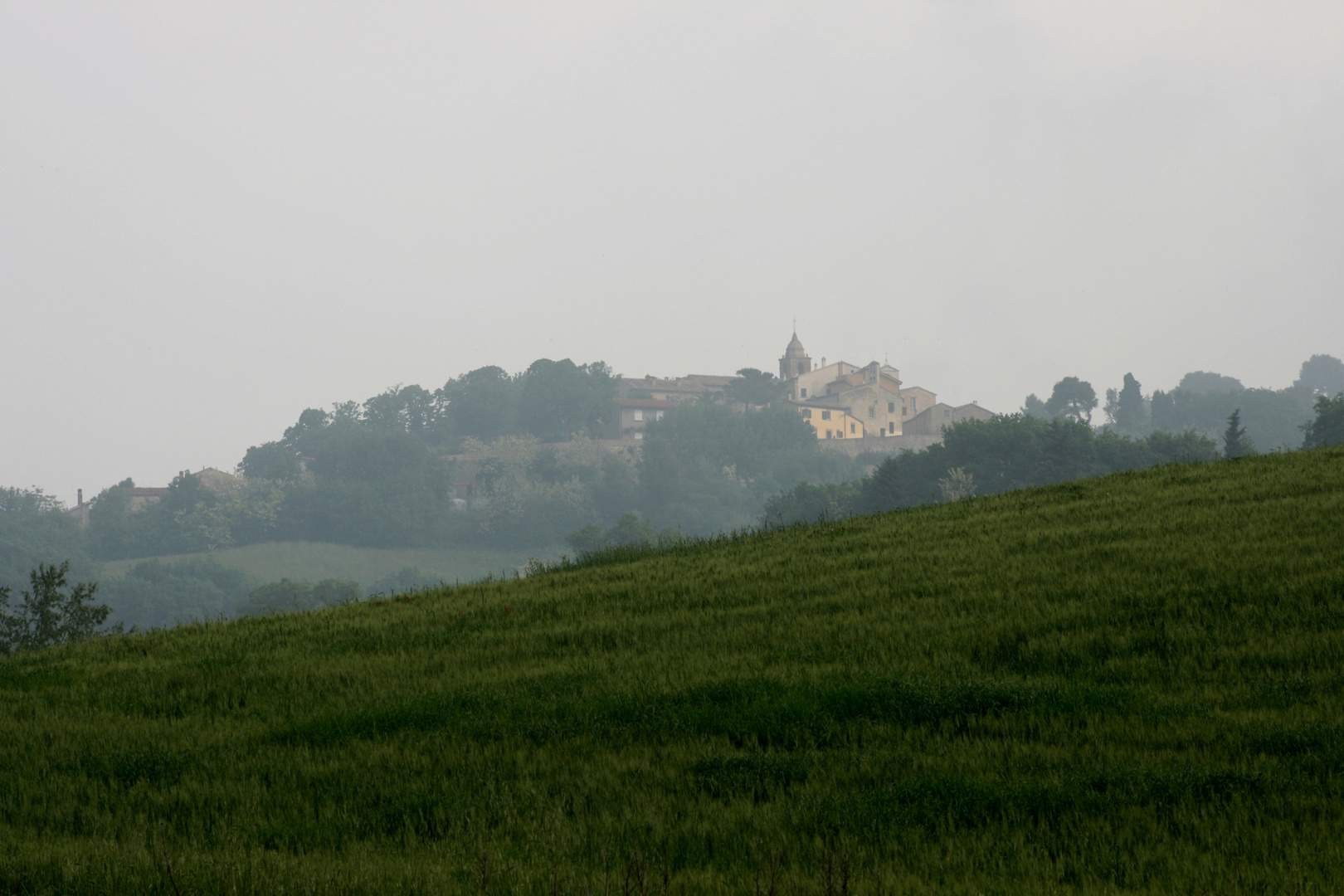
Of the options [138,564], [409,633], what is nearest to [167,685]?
[409,633]

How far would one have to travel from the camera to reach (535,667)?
32.5 ft

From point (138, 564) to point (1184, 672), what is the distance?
165 m

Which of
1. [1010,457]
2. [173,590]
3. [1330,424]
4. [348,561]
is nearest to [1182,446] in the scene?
[1330,424]

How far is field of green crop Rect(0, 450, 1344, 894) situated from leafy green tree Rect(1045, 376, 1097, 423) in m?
190

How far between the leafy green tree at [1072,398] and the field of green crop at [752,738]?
623 ft

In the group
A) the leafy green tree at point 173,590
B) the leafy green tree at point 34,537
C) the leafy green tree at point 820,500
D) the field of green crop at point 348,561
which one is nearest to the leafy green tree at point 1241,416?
the leafy green tree at point 820,500

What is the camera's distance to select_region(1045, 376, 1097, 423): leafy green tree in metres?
190

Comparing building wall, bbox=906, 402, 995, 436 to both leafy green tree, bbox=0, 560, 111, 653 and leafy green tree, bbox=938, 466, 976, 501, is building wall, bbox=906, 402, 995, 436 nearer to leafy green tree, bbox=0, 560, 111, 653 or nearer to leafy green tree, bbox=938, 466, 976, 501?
leafy green tree, bbox=938, 466, 976, 501

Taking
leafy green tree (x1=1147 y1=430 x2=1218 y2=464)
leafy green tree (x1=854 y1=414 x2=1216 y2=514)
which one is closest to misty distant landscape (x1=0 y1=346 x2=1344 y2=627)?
leafy green tree (x1=854 y1=414 x2=1216 y2=514)

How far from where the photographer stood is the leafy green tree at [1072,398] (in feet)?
625

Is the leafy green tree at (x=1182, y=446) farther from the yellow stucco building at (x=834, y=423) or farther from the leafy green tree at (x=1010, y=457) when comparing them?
the yellow stucco building at (x=834, y=423)

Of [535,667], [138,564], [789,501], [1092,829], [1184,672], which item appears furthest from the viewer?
[138,564]

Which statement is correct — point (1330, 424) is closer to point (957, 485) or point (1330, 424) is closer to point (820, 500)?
point (957, 485)

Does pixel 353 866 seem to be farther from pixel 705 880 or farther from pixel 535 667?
pixel 535 667
